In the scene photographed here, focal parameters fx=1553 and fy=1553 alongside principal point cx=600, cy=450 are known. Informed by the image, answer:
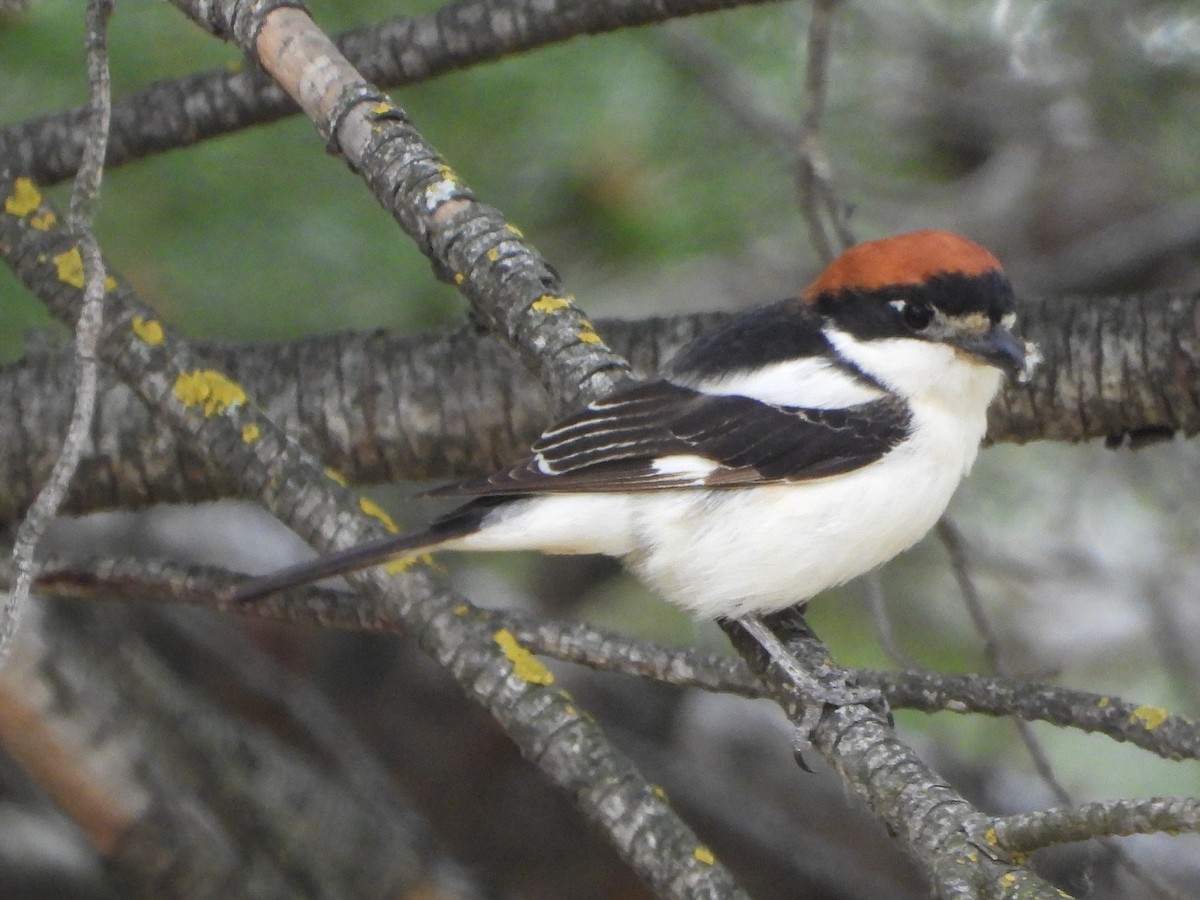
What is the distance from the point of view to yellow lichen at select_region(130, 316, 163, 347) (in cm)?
255

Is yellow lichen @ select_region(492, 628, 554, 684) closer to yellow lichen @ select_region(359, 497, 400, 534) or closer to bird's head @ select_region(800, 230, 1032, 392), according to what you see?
yellow lichen @ select_region(359, 497, 400, 534)

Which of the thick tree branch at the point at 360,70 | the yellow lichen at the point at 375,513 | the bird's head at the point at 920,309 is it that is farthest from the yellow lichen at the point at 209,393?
the bird's head at the point at 920,309

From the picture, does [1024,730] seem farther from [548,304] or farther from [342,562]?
[342,562]

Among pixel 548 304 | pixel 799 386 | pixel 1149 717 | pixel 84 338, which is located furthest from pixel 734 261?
pixel 84 338

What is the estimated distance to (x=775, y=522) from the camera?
8.84 feet

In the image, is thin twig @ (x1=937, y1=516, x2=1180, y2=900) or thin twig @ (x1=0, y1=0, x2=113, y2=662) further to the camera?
thin twig @ (x1=937, y1=516, x2=1180, y2=900)

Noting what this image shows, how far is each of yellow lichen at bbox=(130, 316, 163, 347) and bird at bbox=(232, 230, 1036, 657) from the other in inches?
16.8

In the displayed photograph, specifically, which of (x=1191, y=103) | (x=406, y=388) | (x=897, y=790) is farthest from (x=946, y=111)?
(x=897, y=790)

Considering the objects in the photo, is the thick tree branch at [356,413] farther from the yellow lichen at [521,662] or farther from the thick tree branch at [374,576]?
the yellow lichen at [521,662]

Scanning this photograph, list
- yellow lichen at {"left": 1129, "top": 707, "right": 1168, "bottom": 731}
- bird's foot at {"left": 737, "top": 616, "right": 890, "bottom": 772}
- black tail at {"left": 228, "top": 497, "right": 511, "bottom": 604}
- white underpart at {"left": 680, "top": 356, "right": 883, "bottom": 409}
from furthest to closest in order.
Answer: white underpart at {"left": 680, "top": 356, "right": 883, "bottom": 409} → black tail at {"left": 228, "top": 497, "right": 511, "bottom": 604} → bird's foot at {"left": 737, "top": 616, "right": 890, "bottom": 772} → yellow lichen at {"left": 1129, "top": 707, "right": 1168, "bottom": 731}

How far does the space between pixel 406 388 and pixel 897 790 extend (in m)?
1.52

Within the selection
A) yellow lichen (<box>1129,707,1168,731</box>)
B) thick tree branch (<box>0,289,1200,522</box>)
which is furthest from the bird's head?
yellow lichen (<box>1129,707,1168,731</box>)

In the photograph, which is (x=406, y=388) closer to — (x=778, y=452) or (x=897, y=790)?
(x=778, y=452)

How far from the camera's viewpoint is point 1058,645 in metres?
5.11
